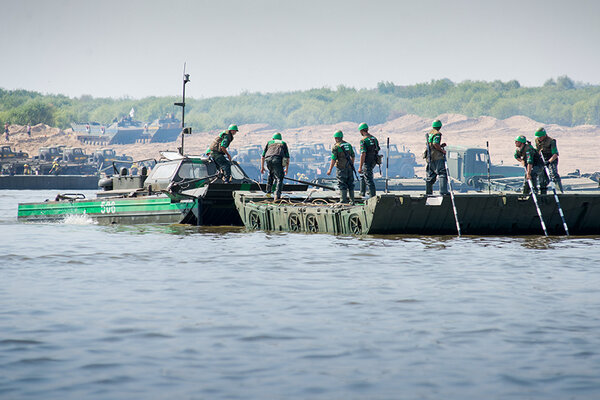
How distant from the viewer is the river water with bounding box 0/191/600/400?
6152 mm

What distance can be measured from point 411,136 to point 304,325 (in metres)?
168

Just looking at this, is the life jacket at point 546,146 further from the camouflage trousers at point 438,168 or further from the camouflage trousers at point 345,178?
the camouflage trousers at point 345,178

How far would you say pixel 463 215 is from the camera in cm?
1817

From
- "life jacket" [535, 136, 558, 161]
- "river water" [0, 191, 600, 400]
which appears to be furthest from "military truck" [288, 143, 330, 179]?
"river water" [0, 191, 600, 400]

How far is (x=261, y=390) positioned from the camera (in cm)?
598

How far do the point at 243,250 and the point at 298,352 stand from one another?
878 cm

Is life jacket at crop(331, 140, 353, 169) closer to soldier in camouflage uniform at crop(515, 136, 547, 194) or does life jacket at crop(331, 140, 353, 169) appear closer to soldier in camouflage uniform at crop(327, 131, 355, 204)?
soldier in camouflage uniform at crop(327, 131, 355, 204)

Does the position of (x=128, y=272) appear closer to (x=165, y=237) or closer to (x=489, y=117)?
(x=165, y=237)

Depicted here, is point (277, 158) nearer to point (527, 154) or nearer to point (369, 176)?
point (369, 176)

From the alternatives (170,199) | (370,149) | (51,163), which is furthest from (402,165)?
(370,149)

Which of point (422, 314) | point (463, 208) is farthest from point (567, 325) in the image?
point (463, 208)

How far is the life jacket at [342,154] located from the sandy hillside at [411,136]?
119m

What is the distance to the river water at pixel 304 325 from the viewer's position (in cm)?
615

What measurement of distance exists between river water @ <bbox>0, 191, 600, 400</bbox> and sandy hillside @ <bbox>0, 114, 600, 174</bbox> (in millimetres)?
125071
